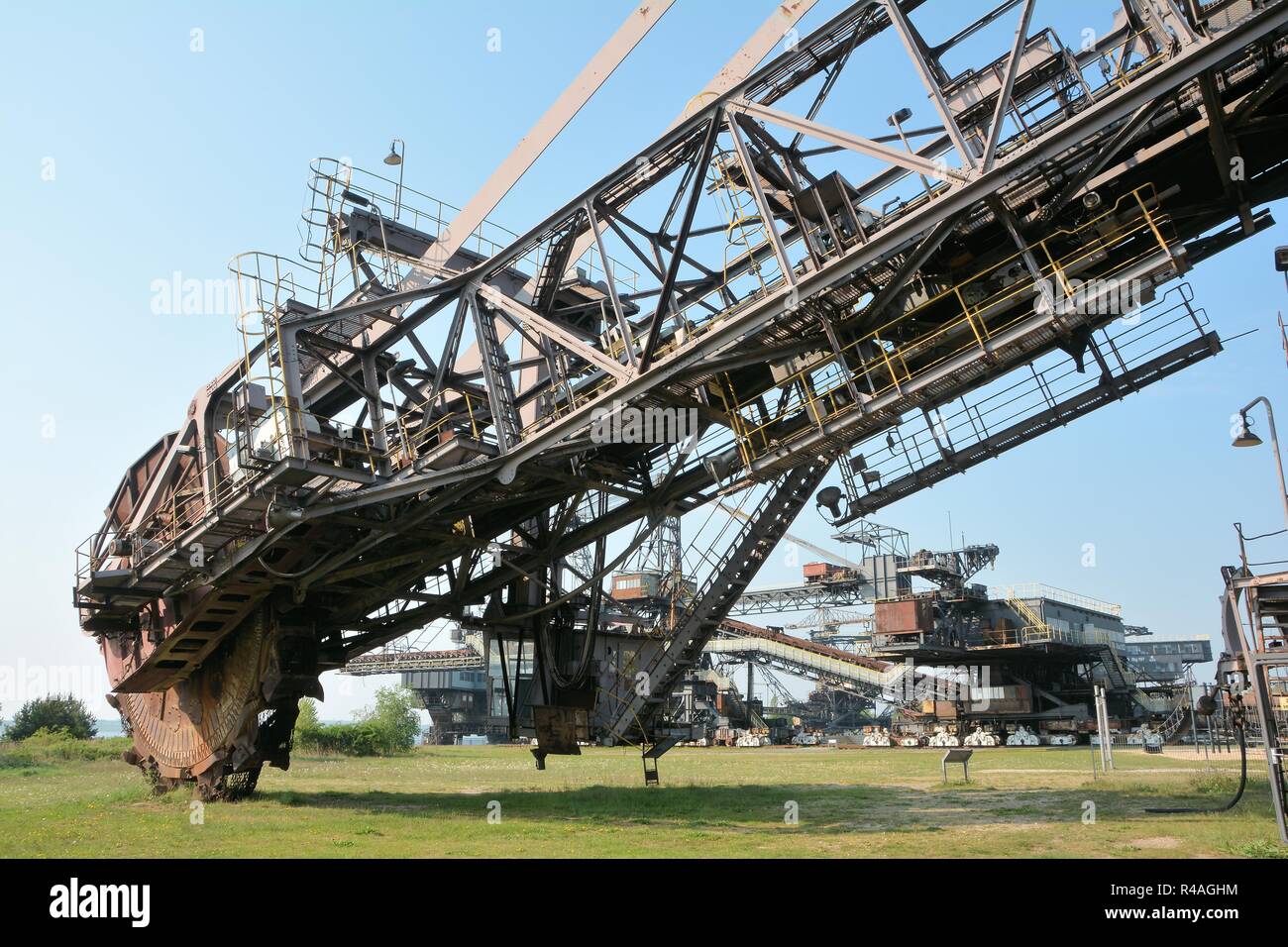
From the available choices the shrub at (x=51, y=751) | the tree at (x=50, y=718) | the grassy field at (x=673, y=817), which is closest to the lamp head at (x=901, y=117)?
the grassy field at (x=673, y=817)

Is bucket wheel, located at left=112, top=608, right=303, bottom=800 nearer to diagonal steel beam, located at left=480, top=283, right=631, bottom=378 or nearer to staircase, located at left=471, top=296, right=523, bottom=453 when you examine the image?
staircase, located at left=471, top=296, right=523, bottom=453

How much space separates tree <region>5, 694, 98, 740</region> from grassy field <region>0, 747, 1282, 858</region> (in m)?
23.7

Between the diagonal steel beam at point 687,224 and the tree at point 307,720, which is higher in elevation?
the diagonal steel beam at point 687,224

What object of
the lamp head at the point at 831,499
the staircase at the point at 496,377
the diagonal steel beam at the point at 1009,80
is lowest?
the lamp head at the point at 831,499

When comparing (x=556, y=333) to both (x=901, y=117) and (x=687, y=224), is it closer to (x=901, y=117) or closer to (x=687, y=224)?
(x=687, y=224)

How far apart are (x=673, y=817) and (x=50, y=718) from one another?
42.6 metres

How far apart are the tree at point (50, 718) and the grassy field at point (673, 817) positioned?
77.7ft

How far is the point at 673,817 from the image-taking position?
576 inches

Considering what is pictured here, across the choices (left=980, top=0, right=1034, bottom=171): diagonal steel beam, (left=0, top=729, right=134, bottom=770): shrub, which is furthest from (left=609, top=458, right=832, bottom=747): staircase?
(left=0, top=729, right=134, bottom=770): shrub

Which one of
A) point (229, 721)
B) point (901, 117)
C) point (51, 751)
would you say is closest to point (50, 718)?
point (51, 751)

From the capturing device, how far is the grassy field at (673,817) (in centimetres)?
1092

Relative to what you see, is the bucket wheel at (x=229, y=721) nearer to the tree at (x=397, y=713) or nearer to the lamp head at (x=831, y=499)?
the lamp head at (x=831, y=499)

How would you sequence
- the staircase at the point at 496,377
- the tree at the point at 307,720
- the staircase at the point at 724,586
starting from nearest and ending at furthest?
the staircase at the point at 496,377 < the staircase at the point at 724,586 < the tree at the point at 307,720

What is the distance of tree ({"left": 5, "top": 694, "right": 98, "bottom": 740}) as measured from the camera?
4475cm
